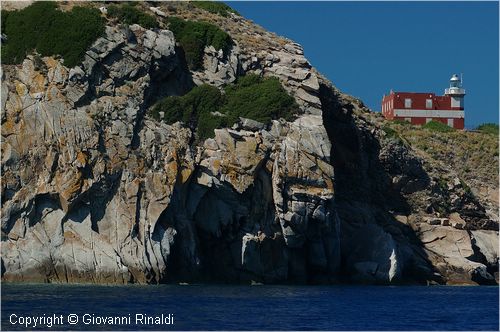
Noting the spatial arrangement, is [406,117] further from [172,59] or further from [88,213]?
[88,213]

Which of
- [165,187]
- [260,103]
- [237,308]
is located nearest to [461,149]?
[260,103]

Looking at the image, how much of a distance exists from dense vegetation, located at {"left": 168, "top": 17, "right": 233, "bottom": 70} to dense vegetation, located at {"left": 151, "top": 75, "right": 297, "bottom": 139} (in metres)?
2.53

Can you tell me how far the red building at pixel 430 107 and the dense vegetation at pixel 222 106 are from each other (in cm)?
5103

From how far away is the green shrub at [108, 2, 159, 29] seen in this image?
60.7 meters

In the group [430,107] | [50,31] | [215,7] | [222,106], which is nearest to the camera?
[50,31]

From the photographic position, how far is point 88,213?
53.3m

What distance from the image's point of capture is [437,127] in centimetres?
10375

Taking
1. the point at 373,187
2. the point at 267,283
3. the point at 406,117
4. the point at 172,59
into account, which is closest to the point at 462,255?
the point at 373,187

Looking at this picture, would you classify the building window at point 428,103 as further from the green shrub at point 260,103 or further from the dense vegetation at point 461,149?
the green shrub at point 260,103

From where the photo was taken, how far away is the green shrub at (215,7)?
237ft

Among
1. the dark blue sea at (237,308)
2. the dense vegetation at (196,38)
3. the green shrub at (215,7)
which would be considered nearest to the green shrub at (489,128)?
the green shrub at (215,7)

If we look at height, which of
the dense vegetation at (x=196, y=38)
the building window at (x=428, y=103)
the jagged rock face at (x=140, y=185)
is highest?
the building window at (x=428, y=103)

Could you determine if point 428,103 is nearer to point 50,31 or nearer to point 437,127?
point 437,127

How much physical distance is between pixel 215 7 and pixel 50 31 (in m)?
17.2
